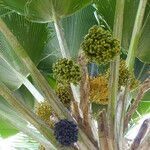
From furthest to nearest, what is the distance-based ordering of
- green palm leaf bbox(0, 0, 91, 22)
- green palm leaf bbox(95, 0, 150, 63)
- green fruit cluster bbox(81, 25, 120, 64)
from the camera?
green palm leaf bbox(95, 0, 150, 63) → green palm leaf bbox(0, 0, 91, 22) → green fruit cluster bbox(81, 25, 120, 64)

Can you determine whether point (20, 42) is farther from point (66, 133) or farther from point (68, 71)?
point (66, 133)

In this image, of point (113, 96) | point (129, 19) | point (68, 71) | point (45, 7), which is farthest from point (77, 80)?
point (129, 19)

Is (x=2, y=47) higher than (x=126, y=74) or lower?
higher

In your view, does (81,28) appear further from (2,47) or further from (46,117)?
(46,117)

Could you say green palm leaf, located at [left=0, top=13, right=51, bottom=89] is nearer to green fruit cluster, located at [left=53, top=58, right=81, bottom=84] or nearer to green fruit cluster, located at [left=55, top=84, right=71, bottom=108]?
green fruit cluster, located at [left=55, top=84, right=71, bottom=108]

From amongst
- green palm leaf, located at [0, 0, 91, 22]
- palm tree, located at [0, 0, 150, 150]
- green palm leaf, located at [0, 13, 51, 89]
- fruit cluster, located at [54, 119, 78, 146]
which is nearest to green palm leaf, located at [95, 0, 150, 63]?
palm tree, located at [0, 0, 150, 150]

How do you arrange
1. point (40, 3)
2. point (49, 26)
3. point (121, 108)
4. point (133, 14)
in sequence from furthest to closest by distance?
point (49, 26) < point (133, 14) < point (40, 3) < point (121, 108)

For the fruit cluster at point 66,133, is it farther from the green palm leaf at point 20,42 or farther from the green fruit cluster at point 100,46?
the green palm leaf at point 20,42

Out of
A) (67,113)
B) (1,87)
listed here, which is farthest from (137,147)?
(1,87)
